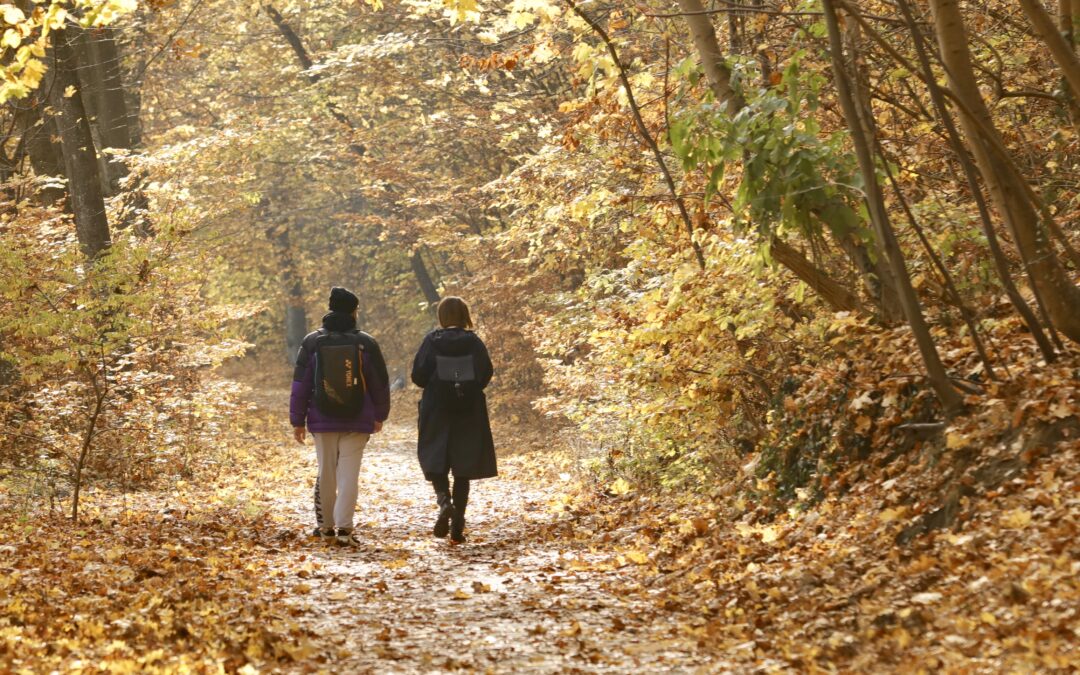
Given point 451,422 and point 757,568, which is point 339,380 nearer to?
point 451,422

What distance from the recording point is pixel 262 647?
17.9 feet

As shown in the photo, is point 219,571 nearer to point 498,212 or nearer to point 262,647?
point 262,647

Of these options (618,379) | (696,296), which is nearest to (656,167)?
(618,379)

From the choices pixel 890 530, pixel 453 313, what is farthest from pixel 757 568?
pixel 453 313

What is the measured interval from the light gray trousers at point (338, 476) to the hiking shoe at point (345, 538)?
0.03m

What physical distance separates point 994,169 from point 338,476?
564cm

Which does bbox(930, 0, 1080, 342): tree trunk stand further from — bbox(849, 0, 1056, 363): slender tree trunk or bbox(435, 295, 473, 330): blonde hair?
bbox(435, 295, 473, 330): blonde hair

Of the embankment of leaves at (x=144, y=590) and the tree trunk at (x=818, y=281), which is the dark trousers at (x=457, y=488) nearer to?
the embankment of leaves at (x=144, y=590)

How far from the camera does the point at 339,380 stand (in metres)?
9.02

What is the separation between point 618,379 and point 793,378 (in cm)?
358

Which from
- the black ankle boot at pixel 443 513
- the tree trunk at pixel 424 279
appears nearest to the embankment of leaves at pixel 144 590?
the black ankle boot at pixel 443 513

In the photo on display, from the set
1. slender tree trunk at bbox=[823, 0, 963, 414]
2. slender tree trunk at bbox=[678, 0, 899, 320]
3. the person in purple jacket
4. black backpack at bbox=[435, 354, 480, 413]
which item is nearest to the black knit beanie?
the person in purple jacket

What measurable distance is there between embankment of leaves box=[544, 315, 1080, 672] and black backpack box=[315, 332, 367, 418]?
237 centimetres

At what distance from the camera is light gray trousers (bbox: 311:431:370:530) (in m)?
9.09
